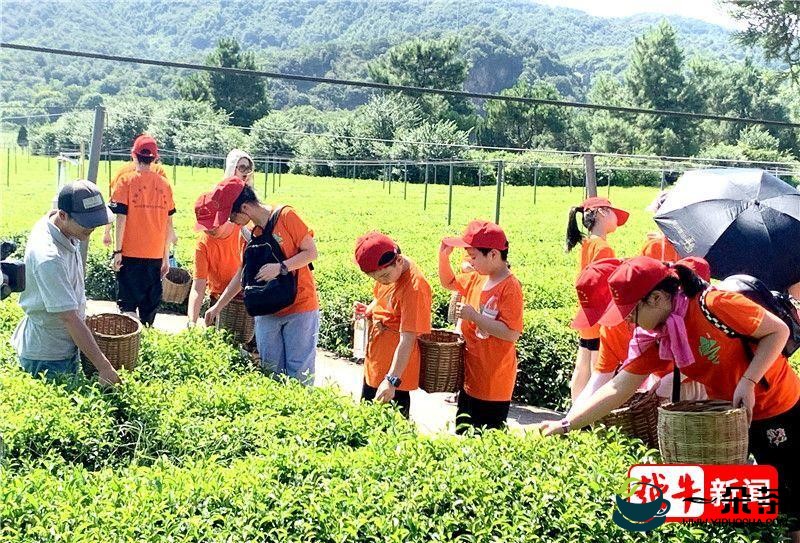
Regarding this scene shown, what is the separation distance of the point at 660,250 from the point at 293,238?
8.19 ft

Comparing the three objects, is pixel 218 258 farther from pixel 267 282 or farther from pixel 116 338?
pixel 116 338

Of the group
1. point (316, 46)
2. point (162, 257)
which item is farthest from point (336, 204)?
point (316, 46)

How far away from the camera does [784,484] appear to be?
154 inches

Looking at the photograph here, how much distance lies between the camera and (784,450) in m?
3.90

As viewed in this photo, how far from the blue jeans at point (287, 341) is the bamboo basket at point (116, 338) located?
866 millimetres

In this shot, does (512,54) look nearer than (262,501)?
No

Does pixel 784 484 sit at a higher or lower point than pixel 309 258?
lower

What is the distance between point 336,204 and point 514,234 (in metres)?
8.94

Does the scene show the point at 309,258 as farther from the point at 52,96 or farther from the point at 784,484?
the point at 52,96

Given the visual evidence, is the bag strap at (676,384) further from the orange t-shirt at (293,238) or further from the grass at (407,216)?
the grass at (407,216)

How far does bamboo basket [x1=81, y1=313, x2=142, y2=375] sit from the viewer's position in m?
5.22

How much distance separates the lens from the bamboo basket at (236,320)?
21.9 feet

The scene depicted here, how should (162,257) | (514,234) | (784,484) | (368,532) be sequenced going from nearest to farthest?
(368,532)
(784,484)
(162,257)
(514,234)

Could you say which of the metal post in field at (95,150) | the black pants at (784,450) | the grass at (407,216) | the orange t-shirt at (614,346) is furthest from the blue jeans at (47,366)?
the grass at (407,216)
